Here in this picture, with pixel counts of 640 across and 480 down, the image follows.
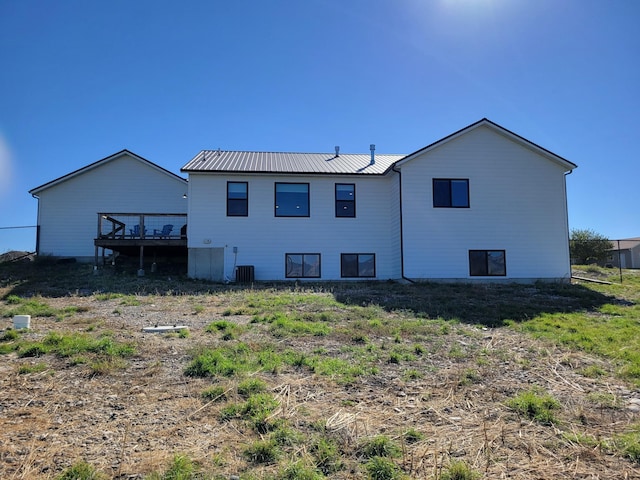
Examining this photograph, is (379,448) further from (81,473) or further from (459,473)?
(81,473)

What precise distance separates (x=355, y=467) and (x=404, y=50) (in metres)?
11.4

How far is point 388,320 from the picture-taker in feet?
27.5

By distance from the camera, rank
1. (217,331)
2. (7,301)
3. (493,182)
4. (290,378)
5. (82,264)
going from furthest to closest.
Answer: (82,264) → (493,182) → (7,301) → (217,331) → (290,378)

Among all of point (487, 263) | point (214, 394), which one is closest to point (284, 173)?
point (487, 263)

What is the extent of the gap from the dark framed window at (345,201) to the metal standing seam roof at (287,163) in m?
0.62

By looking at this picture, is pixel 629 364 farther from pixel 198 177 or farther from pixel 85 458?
pixel 198 177

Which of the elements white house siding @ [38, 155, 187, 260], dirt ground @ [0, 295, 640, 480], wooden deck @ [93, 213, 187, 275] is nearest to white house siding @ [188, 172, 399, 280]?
wooden deck @ [93, 213, 187, 275]

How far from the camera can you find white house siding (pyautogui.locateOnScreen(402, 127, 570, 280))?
627 inches

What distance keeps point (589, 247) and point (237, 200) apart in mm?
29874

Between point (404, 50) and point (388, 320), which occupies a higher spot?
point (404, 50)

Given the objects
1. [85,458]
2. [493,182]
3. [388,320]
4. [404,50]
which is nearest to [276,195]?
[404,50]

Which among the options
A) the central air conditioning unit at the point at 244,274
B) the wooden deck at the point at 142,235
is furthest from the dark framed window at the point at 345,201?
the wooden deck at the point at 142,235

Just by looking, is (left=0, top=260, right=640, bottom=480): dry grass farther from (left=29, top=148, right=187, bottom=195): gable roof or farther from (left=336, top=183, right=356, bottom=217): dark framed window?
(left=29, top=148, right=187, bottom=195): gable roof

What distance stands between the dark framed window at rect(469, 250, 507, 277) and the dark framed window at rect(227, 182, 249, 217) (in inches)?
352
